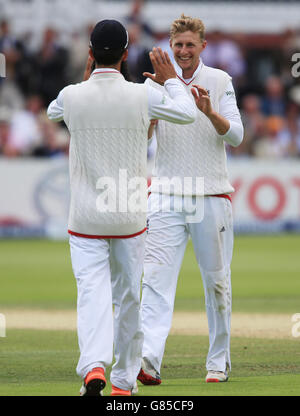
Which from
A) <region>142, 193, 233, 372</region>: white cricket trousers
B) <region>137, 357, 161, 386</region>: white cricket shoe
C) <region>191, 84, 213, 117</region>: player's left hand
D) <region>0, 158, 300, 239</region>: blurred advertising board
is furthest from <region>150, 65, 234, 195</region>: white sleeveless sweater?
<region>0, 158, 300, 239</region>: blurred advertising board

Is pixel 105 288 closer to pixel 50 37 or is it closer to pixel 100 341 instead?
pixel 100 341

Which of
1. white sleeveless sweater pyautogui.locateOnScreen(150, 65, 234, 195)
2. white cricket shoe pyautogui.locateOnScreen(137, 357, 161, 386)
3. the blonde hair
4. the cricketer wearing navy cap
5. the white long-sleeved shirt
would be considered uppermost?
the blonde hair

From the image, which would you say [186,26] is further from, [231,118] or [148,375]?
[148,375]

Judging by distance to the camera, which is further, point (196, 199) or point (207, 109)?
point (196, 199)

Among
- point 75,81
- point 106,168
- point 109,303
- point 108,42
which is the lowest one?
point 109,303

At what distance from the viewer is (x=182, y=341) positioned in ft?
28.6

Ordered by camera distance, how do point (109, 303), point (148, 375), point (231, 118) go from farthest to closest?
1. point (231, 118)
2. point (148, 375)
3. point (109, 303)

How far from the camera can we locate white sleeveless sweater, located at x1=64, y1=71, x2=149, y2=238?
5.82m

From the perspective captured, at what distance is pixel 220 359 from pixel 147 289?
71 centimetres

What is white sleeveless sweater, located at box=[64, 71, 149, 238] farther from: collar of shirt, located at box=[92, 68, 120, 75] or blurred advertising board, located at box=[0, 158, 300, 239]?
blurred advertising board, located at box=[0, 158, 300, 239]

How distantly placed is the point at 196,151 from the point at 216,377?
1575 mm

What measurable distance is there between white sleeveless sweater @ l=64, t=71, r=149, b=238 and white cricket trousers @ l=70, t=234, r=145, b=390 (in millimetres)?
101

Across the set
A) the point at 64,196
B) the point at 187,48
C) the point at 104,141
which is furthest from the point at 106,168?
the point at 64,196

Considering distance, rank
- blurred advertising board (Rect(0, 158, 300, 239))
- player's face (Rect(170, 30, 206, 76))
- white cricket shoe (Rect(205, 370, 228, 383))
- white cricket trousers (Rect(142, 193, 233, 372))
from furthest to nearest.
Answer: blurred advertising board (Rect(0, 158, 300, 239)) < player's face (Rect(170, 30, 206, 76)) < white cricket trousers (Rect(142, 193, 233, 372)) < white cricket shoe (Rect(205, 370, 228, 383))
